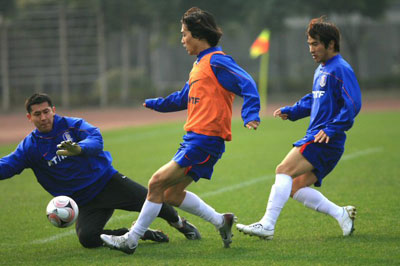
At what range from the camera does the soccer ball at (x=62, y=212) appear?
584cm

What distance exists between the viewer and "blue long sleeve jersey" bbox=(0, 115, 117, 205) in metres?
6.19

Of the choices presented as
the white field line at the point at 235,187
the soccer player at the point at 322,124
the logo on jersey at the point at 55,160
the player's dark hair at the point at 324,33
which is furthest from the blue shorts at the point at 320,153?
the white field line at the point at 235,187

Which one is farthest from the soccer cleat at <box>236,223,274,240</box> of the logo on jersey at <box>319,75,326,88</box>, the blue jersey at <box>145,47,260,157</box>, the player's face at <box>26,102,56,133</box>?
the player's face at <box>26,102,56,133</box>

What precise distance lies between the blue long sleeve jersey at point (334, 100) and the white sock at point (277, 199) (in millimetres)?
360

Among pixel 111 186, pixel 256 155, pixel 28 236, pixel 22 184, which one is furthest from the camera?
pixel 256 155

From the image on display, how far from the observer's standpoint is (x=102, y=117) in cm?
2712

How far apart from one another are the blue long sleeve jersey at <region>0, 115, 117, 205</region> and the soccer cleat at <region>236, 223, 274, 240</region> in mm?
1473

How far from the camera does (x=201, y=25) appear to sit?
18.4ft

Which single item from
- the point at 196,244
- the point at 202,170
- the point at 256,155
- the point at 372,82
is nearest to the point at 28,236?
the point at 196,244

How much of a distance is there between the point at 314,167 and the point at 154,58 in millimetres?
34037

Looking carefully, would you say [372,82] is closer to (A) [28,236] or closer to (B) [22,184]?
(B) [22,184]

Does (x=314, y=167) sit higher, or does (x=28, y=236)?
(x=314, y=167)

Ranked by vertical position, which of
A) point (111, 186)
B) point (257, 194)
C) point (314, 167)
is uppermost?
point (314, 167)

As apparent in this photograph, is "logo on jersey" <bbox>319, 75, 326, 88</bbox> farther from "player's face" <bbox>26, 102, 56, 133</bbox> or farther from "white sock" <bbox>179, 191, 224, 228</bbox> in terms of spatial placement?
"player's face" <bbox>26, 102, 56, 133</bbox>
